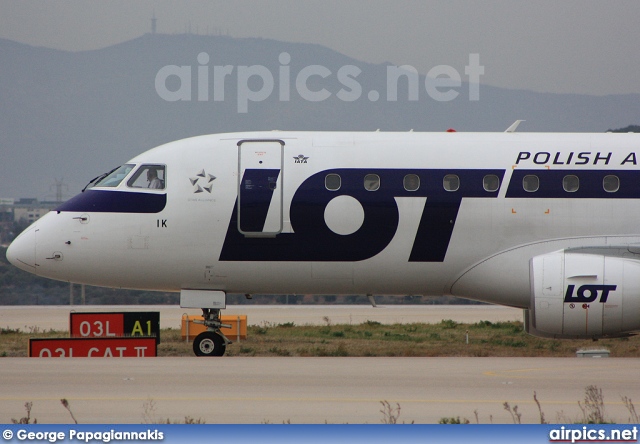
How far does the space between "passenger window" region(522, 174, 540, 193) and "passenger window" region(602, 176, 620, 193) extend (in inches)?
49.3

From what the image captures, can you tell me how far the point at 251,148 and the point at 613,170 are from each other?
6.75 meters

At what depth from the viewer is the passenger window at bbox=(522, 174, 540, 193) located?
18.9 m

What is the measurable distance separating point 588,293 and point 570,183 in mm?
2195

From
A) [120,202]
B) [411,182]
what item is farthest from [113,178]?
[411,182]

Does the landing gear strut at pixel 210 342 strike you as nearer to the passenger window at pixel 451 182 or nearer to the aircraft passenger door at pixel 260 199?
the aircraft passenger door at pixel 260 199

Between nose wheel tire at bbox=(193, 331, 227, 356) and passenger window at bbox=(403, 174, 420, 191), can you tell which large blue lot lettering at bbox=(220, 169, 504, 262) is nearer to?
passenger window at bbox=(403, 174, 420, 191)

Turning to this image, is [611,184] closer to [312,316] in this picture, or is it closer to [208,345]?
[208,345]

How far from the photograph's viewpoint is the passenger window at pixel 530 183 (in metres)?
18.9

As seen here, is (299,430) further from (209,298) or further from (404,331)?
(404,331)

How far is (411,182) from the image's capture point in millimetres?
18844

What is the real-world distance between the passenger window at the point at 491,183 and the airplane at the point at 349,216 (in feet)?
0.09

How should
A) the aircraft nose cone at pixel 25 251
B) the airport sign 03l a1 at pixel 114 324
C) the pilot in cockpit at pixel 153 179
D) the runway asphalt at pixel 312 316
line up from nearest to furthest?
the aircraft nose cone at pixel 25 251 < the pilot in cockpit at pixel 153 179 < the airport sign 03l a1 at pixel 114 324 < the runway asphalt at pixel 312 316

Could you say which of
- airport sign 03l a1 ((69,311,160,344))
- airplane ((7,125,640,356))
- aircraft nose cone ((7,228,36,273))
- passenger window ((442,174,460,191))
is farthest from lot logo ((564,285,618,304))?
aircraft nose cone ((7,228,36,273))

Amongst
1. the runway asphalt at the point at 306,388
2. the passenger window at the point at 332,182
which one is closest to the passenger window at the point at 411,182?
the passenger window at the point at 332,182
